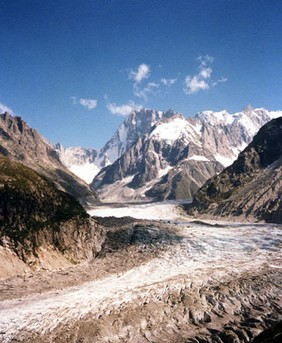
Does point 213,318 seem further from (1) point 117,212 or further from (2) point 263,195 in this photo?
(1) point 117,212

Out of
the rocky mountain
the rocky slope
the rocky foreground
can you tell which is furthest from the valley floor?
the rocky mountain

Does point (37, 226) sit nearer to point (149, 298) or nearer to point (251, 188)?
point (149, 298)

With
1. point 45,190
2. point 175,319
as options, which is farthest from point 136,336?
point 45,190

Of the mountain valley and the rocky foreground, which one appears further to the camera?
the mountain valley

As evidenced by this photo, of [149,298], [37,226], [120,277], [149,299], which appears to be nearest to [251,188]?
[37,226]

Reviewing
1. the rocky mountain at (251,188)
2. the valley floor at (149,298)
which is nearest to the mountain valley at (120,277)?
the valley floor at (149,298)

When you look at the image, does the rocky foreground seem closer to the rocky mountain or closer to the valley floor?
the valley floor
